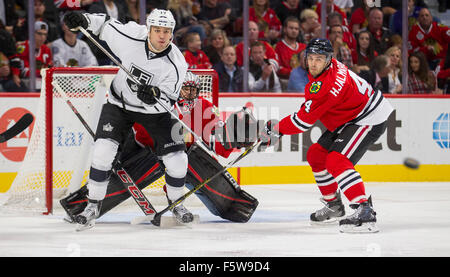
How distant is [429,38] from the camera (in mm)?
7309

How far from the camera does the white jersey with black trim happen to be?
4.21 metres

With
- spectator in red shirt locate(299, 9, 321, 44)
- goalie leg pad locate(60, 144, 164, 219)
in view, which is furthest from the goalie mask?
spectator in red shirt locate(299, 9, 321, 44)

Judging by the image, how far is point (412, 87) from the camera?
720cm

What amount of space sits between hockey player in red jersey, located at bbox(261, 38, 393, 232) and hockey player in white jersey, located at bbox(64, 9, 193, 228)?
0.52 m

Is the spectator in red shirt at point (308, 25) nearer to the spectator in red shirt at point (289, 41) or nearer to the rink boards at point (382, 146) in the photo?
the spectator in red shirt at point (289, 41)

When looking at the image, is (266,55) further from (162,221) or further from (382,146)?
(162,221)

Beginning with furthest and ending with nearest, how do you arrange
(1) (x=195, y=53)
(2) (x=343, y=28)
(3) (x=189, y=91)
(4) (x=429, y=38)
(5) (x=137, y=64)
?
(4) (x=429, y=38) < (2) (x=343, y=28) < (1) (x=195, y=53) < (3) (x=189, y=91) < (5) (x=137, y=64)

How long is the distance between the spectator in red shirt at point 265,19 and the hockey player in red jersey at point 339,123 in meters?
2.61

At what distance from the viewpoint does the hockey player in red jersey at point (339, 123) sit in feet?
13.6

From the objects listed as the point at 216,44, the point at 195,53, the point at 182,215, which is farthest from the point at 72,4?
the point at 182,215

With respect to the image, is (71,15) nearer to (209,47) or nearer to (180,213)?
(180,213)

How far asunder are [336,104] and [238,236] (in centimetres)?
86

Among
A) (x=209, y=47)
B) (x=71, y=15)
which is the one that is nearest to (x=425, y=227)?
(x=71, y=15)

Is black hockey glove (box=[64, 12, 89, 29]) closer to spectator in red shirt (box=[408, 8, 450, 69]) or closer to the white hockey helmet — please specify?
the white hockey helmet
